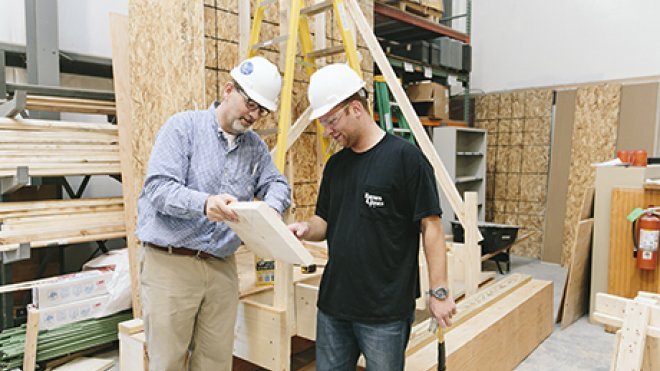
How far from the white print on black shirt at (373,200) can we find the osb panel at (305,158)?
152cm

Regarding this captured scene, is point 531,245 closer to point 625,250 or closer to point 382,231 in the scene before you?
point 625,250

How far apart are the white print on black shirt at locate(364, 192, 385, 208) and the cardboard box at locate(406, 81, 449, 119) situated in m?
4.33

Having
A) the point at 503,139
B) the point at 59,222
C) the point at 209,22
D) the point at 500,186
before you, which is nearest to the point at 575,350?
the point at 209,22

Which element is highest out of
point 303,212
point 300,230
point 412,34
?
point 412,34

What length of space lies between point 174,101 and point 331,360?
1.86 m

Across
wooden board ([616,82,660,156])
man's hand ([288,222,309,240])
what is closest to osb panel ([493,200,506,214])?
wooden board ([616,82,660,156])

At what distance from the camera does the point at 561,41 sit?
6.33 metres

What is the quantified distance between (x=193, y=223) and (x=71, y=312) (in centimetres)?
201

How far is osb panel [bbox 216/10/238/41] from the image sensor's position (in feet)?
9.15

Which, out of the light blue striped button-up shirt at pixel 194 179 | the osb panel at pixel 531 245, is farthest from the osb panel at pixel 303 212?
the osb panel at pixel 531 245

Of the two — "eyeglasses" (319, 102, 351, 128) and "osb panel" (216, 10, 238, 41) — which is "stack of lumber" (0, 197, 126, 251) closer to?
"osb panel" (216, 10, 238, 41)

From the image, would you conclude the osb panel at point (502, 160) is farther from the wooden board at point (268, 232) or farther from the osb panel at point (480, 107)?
the wooden board at point (268, 232)

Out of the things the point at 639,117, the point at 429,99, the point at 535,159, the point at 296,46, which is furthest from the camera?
the point at 535,159

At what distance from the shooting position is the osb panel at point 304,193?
3219 millimetres
